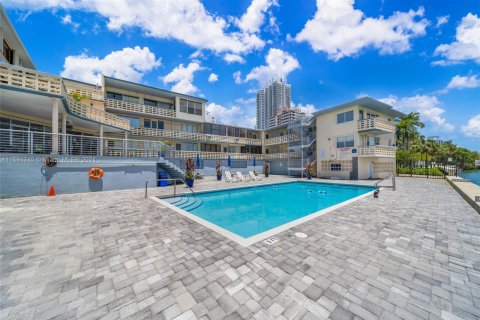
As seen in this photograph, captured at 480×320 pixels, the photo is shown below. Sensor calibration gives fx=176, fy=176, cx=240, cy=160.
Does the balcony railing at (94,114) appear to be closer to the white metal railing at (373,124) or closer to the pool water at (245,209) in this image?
the pool water at (245,209)

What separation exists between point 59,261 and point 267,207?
308 inches

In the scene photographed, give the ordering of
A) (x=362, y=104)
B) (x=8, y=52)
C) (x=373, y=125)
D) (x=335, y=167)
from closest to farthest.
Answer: (x=8, y=52) → (x=373, y=125) → (x=362, y=104) → (x=335, y=167)

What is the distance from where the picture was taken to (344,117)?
19500mm

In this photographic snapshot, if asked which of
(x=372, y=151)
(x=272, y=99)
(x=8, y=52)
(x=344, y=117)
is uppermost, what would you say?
(x=272, y=99)

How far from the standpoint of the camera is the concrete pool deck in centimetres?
224

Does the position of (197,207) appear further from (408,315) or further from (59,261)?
(408,315)

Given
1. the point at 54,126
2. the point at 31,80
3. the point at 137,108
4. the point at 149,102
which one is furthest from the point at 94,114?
the point at 149,102

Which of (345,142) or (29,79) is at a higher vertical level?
(29,79)

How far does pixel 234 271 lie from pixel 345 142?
20575 mm

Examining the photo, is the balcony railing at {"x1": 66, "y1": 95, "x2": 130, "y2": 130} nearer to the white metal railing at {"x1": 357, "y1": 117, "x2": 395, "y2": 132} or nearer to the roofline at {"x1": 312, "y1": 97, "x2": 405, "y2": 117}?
the roofline at {"x1": 312, "y1": 97, "x2": 405, "y2": 117}

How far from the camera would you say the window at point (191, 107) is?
2272 centimetres

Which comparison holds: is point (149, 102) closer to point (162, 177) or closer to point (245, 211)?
point (162, 177)

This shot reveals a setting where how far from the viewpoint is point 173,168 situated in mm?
14594

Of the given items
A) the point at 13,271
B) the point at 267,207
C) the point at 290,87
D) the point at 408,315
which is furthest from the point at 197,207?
the point at 290,87
